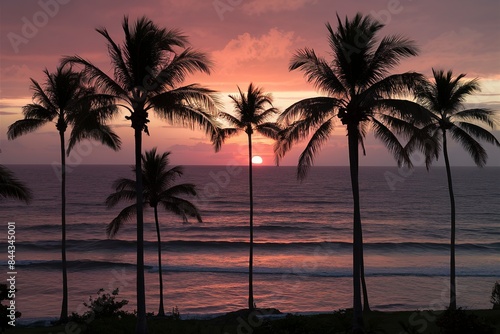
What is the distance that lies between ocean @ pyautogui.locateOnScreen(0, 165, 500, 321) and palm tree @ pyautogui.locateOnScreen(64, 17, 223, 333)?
52.7 ft

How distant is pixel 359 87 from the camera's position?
17422 millimetres

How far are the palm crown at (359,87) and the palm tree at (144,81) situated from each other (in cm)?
365

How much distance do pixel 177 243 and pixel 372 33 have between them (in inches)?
1889

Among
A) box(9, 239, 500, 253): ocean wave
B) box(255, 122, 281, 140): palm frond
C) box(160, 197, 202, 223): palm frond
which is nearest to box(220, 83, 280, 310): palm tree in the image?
box(255, 122, 281, 140): palm frond

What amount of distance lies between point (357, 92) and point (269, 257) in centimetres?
3778

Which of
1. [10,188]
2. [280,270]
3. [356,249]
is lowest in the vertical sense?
[280,270]

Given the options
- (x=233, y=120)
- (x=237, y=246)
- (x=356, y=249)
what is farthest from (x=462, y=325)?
(x=237, y=246)

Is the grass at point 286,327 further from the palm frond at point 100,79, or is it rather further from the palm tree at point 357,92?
the palm frond at point 100,79

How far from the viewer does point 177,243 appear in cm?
6028

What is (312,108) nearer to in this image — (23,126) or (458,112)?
(458,112)

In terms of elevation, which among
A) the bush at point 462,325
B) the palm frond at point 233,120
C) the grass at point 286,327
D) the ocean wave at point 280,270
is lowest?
the ocean wave at point 280,270

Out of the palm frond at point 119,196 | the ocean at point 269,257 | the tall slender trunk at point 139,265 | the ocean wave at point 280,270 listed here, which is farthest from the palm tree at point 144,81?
the ocean wave at point 280,270

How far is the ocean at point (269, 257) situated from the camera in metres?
34.3

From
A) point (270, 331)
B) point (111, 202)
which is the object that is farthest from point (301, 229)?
point (270, 331)
